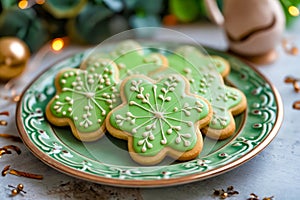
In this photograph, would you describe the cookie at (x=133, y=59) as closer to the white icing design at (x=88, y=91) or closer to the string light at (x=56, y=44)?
the white icing design at (x=88, y=91)

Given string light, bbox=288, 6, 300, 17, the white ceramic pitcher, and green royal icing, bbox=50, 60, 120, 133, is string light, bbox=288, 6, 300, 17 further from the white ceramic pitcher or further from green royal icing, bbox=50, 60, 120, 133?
green royal icing, bbox=50, 60, 120, 133

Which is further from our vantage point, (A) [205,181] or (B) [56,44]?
(B) [56,44]

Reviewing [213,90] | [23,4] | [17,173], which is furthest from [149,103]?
[23,4]

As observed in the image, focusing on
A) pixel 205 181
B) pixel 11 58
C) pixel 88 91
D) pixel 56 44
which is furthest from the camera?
pixel 56 44

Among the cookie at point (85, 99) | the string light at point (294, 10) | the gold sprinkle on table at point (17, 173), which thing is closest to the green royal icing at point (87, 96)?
the cookie at point (85, 99)

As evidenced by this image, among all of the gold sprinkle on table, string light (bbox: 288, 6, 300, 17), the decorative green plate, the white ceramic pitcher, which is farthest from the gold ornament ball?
string light (bbox: 288, 6, 300, 17)

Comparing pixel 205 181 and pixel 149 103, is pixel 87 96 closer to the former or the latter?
pixel 149 103
